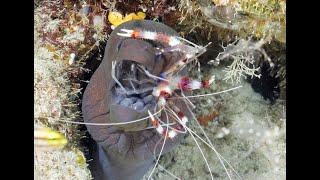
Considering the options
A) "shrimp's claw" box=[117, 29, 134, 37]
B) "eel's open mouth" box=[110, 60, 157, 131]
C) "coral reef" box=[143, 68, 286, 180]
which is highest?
"shrimp's claw" box=[117, 29, 134, 37]

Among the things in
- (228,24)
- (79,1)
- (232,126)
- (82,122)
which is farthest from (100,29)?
(232,126)

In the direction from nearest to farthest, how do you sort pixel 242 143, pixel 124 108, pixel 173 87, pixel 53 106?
pixel 124 108 < pixel 173 87 < pixel 53 106 < pixel 242 143

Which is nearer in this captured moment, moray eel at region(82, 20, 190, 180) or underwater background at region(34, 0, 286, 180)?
moray eel at region(82, 20, 190, 180)

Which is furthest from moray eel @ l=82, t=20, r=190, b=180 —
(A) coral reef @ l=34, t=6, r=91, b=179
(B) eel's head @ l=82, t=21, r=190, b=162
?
(A) coral reef @ l=34, t=6, r=91, b=179

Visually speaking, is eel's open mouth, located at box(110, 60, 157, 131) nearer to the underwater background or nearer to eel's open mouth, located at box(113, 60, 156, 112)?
eel's open mouth, located at box(113, 60, 156, 112)

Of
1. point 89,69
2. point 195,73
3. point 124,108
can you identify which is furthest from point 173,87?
point 89,69

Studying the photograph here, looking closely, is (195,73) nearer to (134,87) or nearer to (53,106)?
(134,87)

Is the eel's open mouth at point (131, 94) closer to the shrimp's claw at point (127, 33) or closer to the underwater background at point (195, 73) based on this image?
the shrimp's claw at point (127, 33)

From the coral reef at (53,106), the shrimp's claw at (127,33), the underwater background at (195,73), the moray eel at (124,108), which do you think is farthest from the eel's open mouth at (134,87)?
the coral reef at (53,106)
